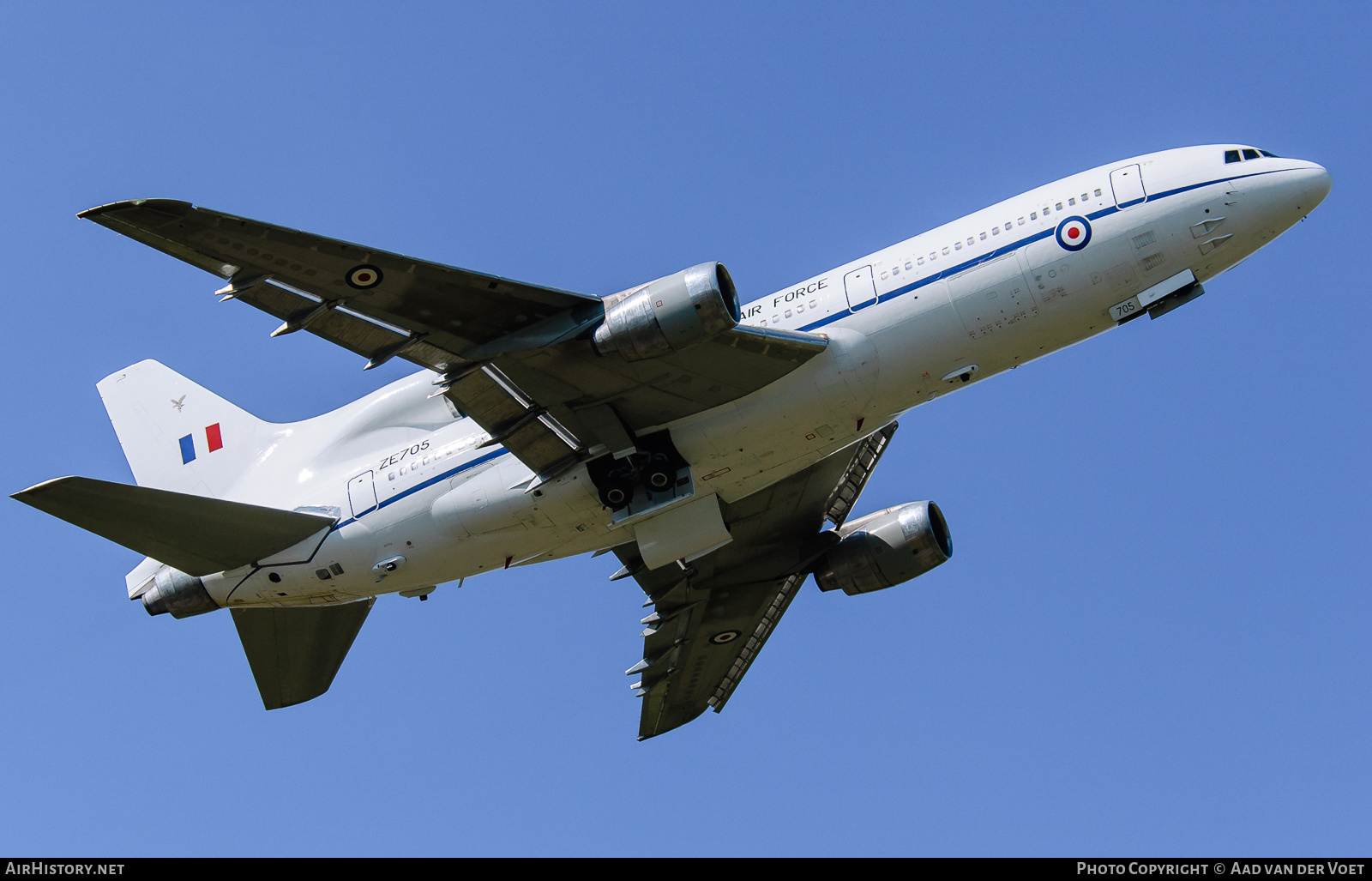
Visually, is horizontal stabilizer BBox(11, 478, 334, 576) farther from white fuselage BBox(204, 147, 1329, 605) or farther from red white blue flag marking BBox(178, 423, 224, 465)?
red white blue flag marking BBox(178, 423, 224, 465)

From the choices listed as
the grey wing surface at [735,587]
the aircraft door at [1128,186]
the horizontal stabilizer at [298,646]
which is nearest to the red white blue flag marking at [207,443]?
the horizontal stabilizer at [298,646]

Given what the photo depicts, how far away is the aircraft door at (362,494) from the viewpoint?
30969 mm

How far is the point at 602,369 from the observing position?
27641mm

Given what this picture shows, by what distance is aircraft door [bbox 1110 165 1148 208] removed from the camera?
27.9 m

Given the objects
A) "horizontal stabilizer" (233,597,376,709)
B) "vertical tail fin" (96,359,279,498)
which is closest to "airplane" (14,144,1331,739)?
"horizontal stabilizer" (233,597,376,709)

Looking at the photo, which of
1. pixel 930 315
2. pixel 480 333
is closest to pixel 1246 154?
pixel 930 315

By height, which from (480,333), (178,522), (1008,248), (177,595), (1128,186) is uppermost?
(1128,186)

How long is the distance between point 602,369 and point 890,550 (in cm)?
1166

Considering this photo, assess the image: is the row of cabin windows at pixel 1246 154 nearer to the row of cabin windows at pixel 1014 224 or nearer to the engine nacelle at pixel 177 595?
the row of cabin windows at pixel 1014 224

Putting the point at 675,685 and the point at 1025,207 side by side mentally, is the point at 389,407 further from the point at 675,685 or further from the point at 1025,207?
the point at 1025,207

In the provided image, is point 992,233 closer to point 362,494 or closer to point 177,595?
point 362,494

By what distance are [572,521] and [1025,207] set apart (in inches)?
482
